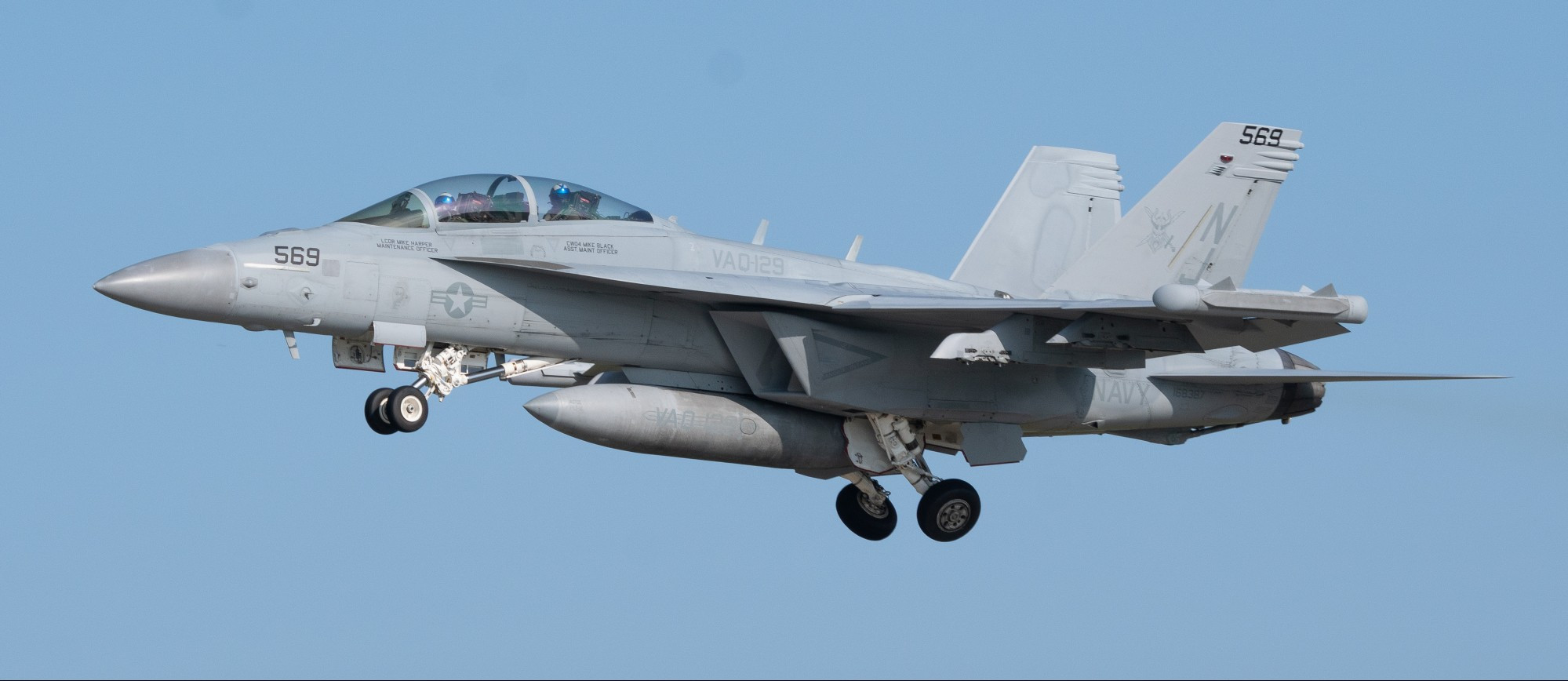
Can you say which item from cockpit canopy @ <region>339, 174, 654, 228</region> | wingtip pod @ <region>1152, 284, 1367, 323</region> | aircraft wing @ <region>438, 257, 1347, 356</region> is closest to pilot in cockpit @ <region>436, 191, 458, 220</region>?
cockpit canopy @ <region>339, 174, 654, 228</region>

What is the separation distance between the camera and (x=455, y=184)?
15.8 metres

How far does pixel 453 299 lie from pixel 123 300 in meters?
2.55

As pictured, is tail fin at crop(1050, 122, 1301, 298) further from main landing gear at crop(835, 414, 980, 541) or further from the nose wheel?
the nose wheel

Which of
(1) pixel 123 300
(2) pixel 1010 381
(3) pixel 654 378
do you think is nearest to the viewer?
(1) pixel 123 300

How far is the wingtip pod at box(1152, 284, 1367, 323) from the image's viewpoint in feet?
47.5

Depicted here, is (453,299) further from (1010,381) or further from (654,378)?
(1010,381)

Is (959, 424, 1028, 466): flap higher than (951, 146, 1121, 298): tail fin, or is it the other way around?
(951, 146, 1121, 298): tail fin

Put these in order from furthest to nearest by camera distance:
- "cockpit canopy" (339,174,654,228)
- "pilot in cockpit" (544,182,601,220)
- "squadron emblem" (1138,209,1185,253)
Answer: "squadron emblem" (1138,209,1185,253), "pilot in cockpit" (544,182,601,220), "cockpit canopy" (339,174,654,228)

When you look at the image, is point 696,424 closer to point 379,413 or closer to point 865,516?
point 379,413

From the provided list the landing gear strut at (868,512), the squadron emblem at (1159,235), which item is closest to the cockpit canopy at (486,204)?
the landing gear strut at (868,512)

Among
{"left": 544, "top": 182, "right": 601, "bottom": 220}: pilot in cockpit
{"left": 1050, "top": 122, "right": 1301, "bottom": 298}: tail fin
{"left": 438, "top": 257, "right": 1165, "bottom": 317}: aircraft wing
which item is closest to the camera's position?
{"left": 438, "top": 257, "right": 1165, "bottom": 317}: aircraft wing

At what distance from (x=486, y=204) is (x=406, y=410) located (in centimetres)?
186

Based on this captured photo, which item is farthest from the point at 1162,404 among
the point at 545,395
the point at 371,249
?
the point at 371,249

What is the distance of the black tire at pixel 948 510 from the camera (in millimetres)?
17969
